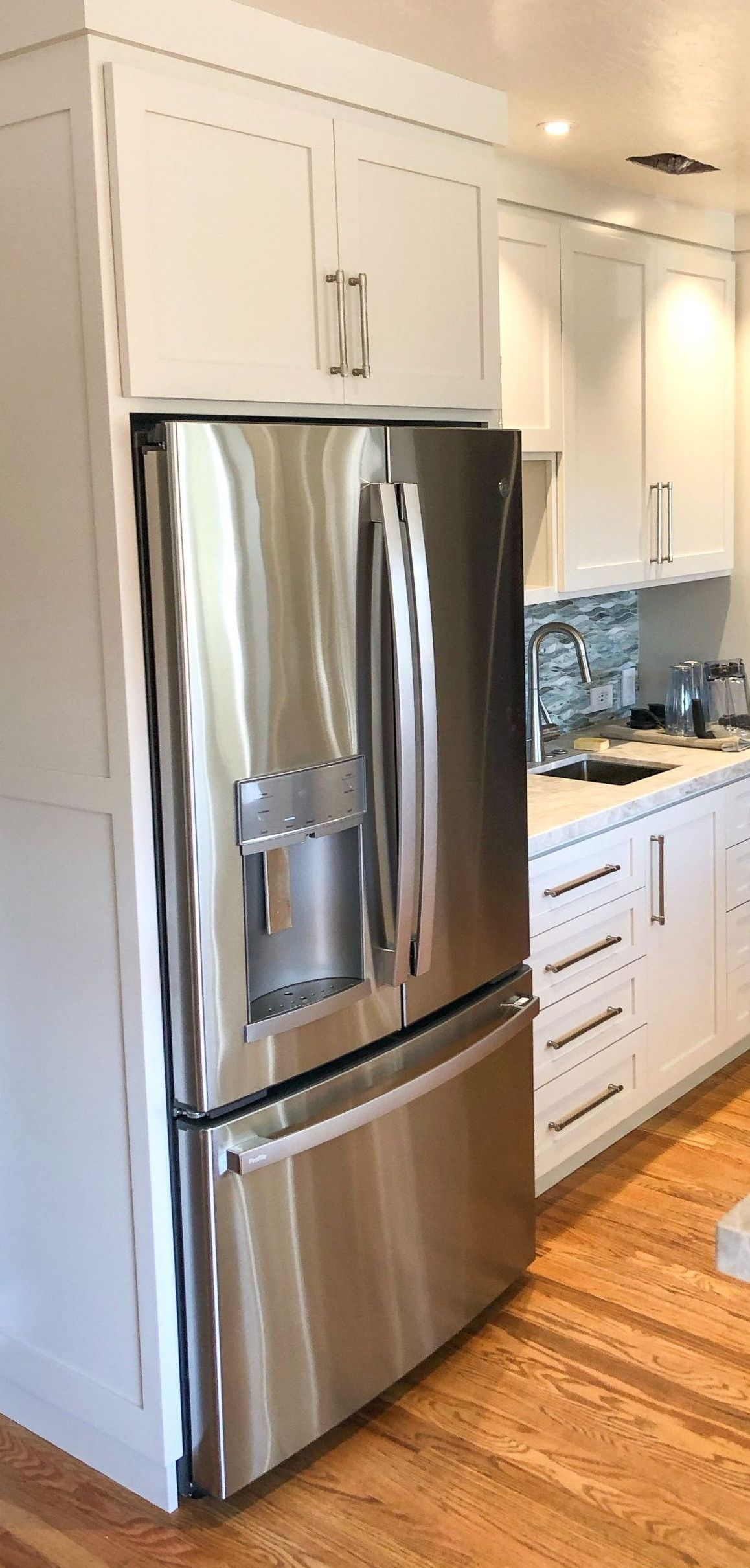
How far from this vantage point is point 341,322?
2.29 metres

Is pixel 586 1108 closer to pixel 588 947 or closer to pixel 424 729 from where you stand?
pixel 588 947

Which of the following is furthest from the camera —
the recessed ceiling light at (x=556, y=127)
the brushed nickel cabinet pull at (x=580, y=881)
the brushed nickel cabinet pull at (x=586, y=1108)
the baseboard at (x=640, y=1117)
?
the baseboard at (x=640, y=1117)

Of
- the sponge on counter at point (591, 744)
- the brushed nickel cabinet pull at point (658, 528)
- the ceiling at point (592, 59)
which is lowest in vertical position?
the sponge on counter at point (591, 744)

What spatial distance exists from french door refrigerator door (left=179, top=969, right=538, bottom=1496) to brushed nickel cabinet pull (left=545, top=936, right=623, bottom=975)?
11.6 inches

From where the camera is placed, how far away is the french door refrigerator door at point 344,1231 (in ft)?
7.13

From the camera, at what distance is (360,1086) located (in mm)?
2355

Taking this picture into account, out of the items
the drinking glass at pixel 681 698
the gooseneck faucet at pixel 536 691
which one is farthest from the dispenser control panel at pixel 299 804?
the drinking glass at pixel 681 698

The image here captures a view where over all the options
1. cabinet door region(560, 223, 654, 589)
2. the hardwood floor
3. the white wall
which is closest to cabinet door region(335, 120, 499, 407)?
cabinet door region(560, 223, 654, 589)

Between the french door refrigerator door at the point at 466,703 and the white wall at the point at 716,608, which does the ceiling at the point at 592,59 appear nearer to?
the french door refrigerator door at the point at 466,703

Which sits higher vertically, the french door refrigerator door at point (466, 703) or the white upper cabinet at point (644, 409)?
the white upper cabinet at point (644, 409)

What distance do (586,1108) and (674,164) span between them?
221cm

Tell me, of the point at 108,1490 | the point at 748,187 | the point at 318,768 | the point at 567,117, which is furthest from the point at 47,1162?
the point at 748,187

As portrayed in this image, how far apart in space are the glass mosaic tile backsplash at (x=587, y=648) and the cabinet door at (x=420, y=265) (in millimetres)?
1331

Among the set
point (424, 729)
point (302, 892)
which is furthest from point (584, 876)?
point (302, 892)
